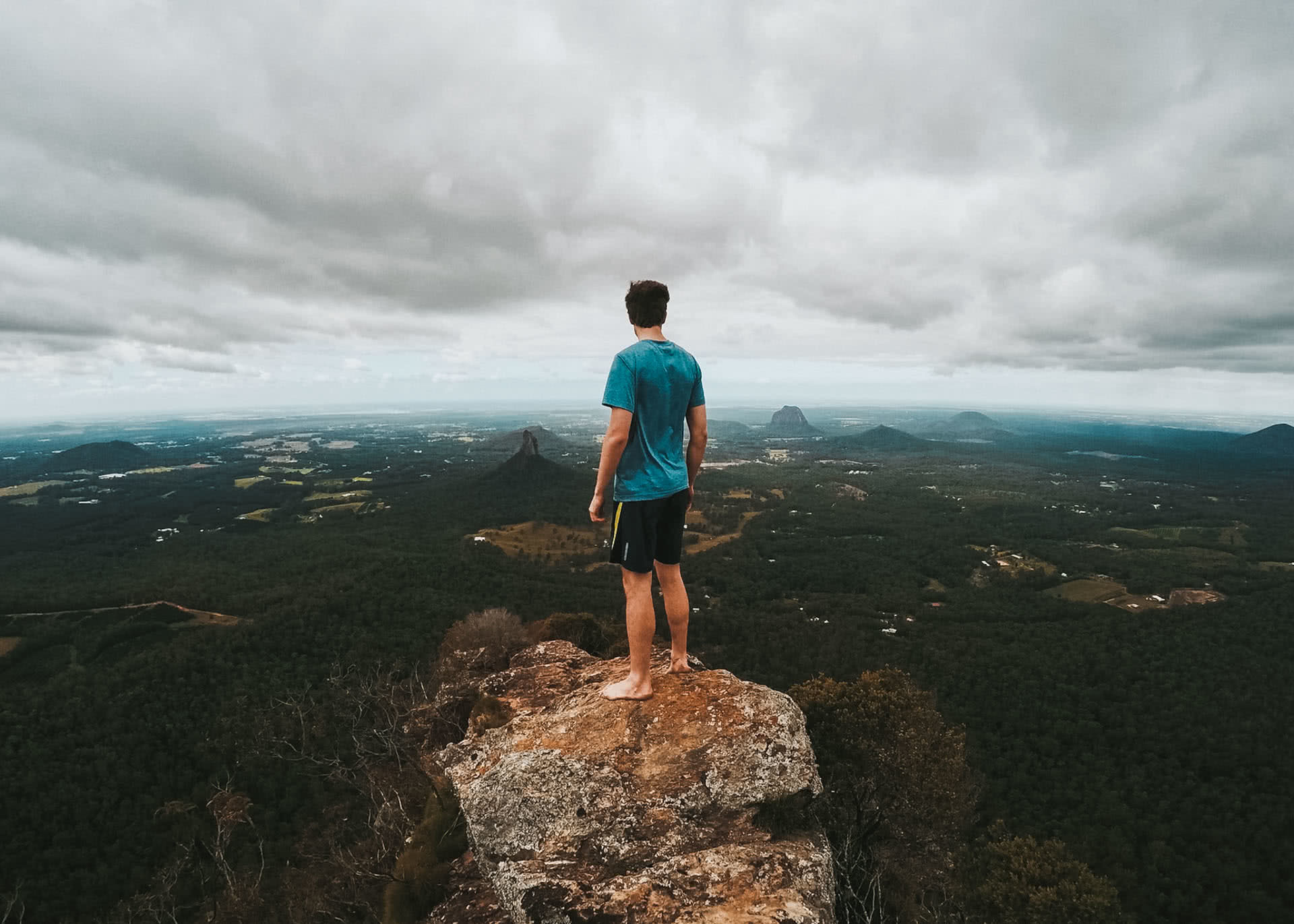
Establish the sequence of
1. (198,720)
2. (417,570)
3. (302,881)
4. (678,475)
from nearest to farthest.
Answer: (678,475) → (302,881) → (198,720) → (417,570)

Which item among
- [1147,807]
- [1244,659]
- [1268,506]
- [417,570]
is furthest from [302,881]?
[1268,506]

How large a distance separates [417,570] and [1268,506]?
805 ft

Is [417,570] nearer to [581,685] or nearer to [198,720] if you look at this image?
[198,720]

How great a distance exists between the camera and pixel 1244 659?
6931 cm

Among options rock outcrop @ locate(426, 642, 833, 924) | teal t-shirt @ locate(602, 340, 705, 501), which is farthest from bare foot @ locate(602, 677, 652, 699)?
teal t-shirt @ locate(602, 340, 705, 501)

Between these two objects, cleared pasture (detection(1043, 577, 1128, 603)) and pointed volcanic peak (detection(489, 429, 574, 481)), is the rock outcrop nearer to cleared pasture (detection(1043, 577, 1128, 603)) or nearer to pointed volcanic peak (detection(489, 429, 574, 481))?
cleared pasture (detection(1043, 577, 1128, 603))

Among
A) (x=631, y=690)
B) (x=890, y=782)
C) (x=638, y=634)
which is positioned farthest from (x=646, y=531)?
(x=890, y=782)

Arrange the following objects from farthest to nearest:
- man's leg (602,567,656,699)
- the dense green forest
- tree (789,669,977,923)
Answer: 1. the dense green forest
2. tree (789,669,977,923)
3. man's leg (602,567,656,699)

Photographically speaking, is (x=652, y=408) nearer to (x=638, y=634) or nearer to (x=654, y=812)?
(x=638, y=634)

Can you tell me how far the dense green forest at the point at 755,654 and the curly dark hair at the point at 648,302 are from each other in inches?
902

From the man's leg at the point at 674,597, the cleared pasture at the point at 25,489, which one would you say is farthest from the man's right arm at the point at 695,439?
the cleared pasture at the point at 25,489

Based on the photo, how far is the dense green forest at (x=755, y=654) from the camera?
1497 inches

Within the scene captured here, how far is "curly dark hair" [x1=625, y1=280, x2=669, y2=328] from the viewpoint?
6164 mm

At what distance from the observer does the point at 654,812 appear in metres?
6.14
